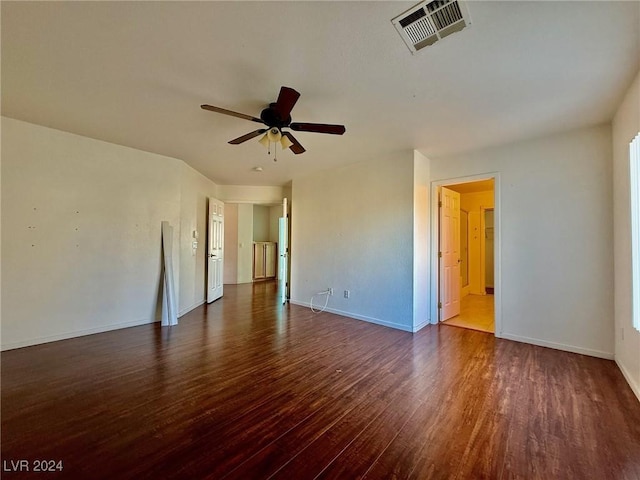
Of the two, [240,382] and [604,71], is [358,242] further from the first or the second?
[604,71]

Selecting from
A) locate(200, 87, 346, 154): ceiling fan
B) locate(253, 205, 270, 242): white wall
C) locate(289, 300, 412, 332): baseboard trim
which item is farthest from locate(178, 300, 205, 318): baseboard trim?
locate(253, 205, 270, 242): white wall

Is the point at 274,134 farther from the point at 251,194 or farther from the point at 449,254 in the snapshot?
the point at 251,194

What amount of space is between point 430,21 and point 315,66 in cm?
80

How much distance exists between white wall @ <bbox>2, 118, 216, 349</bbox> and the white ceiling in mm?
447

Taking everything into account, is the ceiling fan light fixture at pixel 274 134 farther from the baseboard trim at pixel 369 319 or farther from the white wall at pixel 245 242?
the white wall at pixel 245 242

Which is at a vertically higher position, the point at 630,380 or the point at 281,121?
the point at 281,121

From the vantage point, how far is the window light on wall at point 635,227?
2.21 m

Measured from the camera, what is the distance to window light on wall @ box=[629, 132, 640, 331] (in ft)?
7.23

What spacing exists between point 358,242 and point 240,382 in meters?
2.79

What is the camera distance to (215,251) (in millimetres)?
5738

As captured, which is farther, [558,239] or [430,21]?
[558,239]

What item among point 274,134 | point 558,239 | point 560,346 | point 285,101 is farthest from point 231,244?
point 560,346

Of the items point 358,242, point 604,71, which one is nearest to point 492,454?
point 604,71

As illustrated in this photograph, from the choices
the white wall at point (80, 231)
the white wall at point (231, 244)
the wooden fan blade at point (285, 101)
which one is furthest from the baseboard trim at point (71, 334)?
the white wall at point (231, 244)
